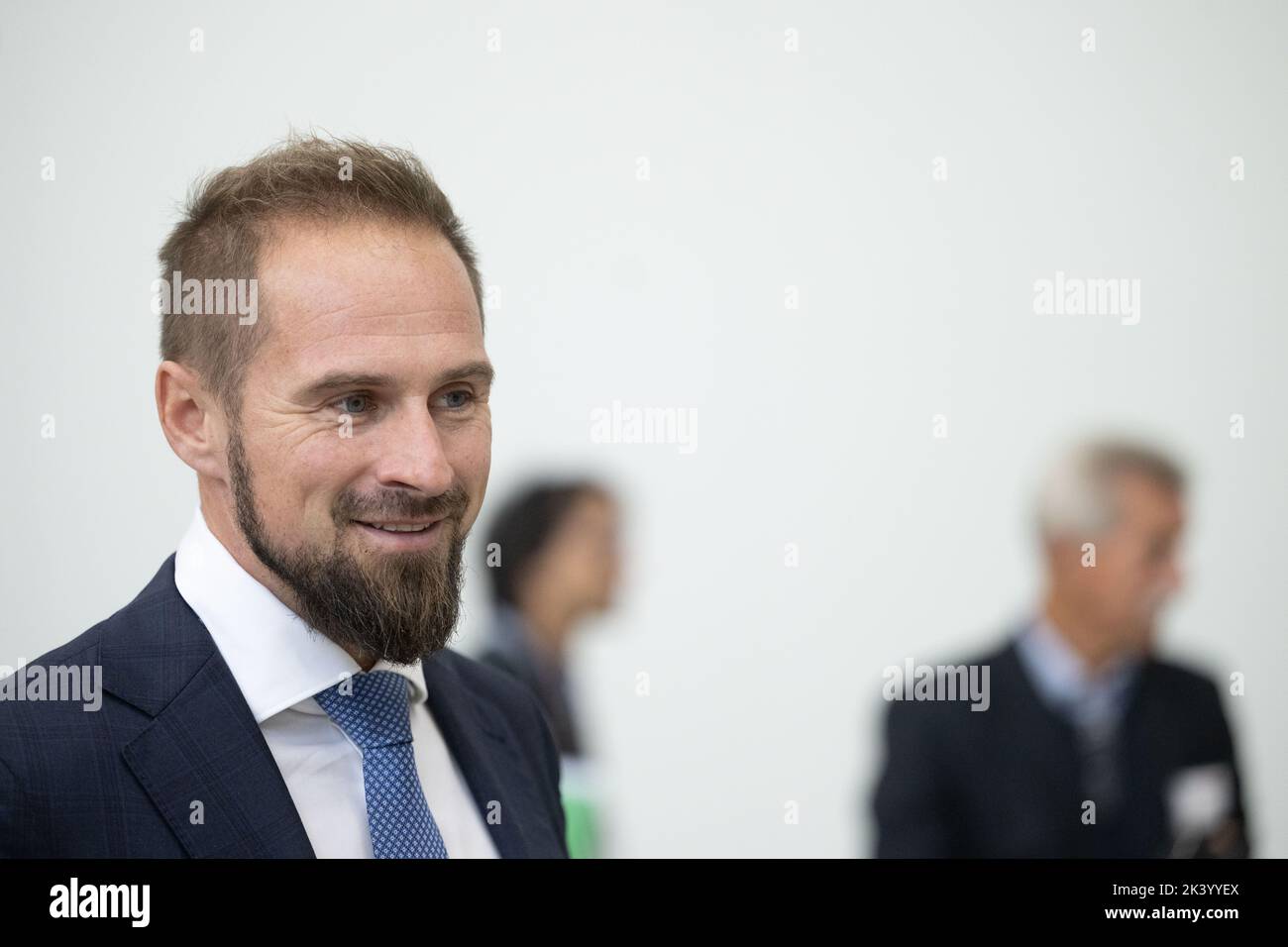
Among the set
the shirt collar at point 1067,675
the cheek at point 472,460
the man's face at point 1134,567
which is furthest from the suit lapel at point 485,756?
the man's face at point 1134,567

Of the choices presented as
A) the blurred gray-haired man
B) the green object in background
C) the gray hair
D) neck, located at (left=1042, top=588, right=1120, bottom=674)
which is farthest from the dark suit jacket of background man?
the green object in background

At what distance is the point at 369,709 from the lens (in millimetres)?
1290

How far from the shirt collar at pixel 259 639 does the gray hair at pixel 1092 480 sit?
261 cm

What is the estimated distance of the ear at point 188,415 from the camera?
1.33 m

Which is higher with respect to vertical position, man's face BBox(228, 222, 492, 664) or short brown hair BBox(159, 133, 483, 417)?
short brown hair BBox(159, 133, 483, 417)

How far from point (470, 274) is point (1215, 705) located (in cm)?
270

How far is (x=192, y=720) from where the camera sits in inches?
46.8

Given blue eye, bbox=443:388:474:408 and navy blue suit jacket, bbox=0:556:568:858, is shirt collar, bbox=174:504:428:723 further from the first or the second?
blue eye, bbox=443:388:474:408

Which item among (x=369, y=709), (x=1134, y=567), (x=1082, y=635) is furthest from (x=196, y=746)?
(x=1134, y=567)

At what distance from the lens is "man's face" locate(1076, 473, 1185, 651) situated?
3254 millimetres

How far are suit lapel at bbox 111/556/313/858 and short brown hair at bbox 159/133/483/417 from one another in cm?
25

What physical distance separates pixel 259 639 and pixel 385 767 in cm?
18

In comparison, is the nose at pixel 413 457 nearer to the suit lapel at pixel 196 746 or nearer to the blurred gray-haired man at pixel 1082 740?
the suit lapel at pixel 196 746
